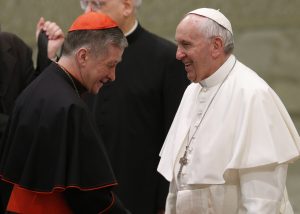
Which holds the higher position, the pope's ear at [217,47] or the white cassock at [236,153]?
the pope's ear at [217,47]

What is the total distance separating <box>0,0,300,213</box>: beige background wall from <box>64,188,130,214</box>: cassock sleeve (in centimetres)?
324

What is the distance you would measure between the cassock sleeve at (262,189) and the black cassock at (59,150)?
0.54 metres

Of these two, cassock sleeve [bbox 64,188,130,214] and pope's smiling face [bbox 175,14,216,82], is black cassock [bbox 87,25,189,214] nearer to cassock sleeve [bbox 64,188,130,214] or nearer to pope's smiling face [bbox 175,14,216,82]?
pope's smiling face [bbox 175,14,216,82]

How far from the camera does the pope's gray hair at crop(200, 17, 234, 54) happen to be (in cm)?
379

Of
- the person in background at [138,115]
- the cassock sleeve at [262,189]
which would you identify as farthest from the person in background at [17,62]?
the cassock sleeve at [262,189]

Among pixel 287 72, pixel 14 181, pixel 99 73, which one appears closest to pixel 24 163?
pixel 14 181

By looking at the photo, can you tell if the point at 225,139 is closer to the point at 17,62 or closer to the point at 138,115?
the point at 138,115

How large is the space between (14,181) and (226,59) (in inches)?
42.7

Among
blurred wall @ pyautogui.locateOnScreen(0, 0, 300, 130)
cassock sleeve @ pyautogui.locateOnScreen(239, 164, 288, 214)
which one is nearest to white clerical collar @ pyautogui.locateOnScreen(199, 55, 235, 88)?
cassock sleeve @ pyautogui.locateOnScreen(239, 164, 288, 214)

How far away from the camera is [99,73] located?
365 centimetres

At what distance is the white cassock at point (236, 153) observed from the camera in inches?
141

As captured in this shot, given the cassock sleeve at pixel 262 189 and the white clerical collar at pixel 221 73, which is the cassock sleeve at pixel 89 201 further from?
the white clerical collar at pixel 221 73

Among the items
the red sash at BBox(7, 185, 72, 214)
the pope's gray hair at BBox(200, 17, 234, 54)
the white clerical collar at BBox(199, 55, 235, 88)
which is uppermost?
the pope's gray hair at BBox(200, 17, 234, 54)

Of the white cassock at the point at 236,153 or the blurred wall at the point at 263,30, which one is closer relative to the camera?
the white cassock at the point at 236,153
